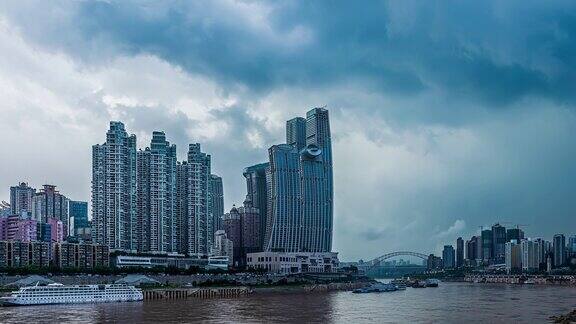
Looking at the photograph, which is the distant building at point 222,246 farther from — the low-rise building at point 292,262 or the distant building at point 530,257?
the distant building at point 530,257

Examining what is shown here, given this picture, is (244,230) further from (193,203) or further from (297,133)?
(193,203)

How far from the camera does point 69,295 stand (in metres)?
66.7

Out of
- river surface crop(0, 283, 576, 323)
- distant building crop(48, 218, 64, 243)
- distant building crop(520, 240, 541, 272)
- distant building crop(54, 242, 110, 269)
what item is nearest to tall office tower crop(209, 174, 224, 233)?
distant building crop(48, 218, 64, 243)

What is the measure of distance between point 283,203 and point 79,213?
45.5 metres

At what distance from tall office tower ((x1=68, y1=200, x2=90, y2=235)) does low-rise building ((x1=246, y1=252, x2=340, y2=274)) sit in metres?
37.0

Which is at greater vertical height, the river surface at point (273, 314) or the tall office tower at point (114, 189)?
the tall office tower at point (114, 189)

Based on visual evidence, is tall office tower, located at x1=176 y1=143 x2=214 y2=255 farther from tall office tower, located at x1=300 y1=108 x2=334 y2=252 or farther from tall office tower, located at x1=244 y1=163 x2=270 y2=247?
tall office tower, located at x1=244 y1=163 x2=270 y2=247

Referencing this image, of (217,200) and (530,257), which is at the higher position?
(217,200)

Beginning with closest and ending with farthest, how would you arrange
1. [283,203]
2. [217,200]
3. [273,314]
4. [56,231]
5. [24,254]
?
1. [273,314]
2. [24,254]
3. [56,231]
4. [283,203]
5. [217,200]

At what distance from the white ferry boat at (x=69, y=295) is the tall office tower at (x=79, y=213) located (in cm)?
7651

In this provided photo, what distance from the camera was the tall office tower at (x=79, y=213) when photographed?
146 m

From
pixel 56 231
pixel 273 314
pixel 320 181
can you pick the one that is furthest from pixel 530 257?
pixel 273 314

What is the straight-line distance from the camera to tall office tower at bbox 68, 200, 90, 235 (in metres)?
146

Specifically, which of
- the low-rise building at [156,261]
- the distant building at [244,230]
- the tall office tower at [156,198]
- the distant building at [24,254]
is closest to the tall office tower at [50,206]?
the tall office tower at [156,198]
